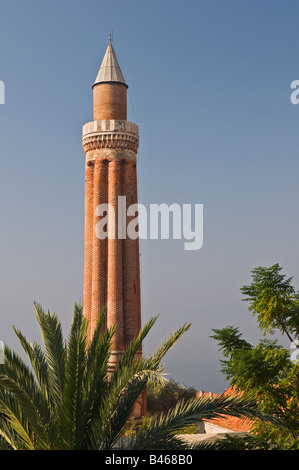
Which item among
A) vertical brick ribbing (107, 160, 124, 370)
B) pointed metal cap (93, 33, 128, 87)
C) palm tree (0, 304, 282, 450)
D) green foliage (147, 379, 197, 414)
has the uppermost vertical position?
pointed metal cap (93, 33, 128, 87)

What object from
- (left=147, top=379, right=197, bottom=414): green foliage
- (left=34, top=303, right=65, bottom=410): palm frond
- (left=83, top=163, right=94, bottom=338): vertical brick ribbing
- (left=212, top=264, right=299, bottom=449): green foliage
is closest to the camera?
(left=34, top=303, right=65, bottom=410): palm frond

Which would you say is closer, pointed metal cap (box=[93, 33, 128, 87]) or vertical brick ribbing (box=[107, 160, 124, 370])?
vertical brick ribbing (box=[107, 160, 124, 370])

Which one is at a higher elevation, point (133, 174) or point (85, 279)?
point (133, 174)

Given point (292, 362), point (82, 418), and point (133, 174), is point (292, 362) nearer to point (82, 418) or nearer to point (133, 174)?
point (82, 418)

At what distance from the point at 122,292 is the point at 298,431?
55.7ft

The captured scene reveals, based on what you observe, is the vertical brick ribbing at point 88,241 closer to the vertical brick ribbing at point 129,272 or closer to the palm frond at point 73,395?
A: the vertical brick ribbing at point 129,272

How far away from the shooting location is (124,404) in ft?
35.1

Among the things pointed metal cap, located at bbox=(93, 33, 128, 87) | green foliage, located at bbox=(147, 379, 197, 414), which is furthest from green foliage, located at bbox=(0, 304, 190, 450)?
green foliage, located at bbox=(147, 379, 197, 414)

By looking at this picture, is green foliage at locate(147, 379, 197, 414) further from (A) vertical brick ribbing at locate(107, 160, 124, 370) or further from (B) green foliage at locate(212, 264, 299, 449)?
(B) green foliage at locate(212, 264, 299, 449)

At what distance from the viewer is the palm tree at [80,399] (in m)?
9.86

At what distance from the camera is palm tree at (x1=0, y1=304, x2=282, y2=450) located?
9.86 m

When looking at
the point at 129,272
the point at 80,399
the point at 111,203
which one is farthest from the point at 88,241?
the point at 80,399

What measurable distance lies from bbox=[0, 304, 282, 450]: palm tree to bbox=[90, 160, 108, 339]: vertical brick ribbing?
60.2ft
